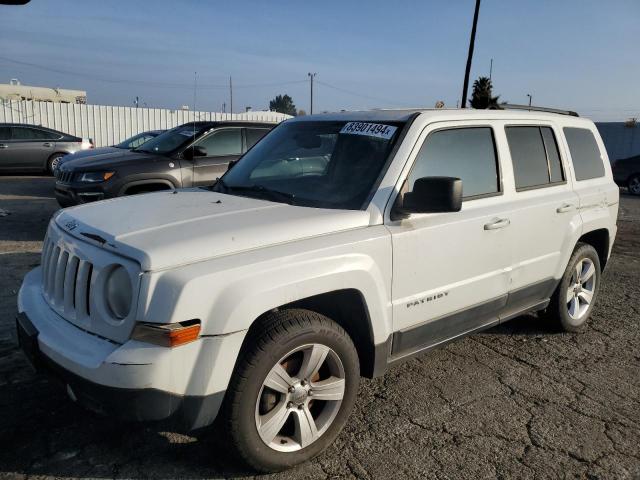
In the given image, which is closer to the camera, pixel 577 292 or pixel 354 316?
pixel 354 316

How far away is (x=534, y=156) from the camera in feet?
13.6

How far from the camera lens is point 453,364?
4094 mm

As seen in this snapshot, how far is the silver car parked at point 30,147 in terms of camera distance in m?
15.2

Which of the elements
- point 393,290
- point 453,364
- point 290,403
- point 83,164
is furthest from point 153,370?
point 83,164

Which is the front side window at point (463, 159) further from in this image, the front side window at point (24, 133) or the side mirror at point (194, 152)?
the front side window at point (24, 133)

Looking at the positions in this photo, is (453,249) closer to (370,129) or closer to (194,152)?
(370,129)

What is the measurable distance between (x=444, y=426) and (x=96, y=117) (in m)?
23.2

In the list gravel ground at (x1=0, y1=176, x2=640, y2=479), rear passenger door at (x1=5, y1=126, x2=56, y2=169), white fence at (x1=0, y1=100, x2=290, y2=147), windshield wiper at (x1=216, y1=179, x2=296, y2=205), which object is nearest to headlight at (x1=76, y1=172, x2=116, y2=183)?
gravel ground at (x1=0, y1=176, x2=640, y2=479)

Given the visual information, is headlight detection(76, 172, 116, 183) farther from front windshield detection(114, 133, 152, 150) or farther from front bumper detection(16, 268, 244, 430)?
front bumper detection(16, 268, 244, 430)

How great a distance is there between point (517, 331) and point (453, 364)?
3.51ft

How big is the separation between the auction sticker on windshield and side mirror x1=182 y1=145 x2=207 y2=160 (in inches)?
181

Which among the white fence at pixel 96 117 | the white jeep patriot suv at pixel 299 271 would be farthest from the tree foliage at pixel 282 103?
the white jeep patriot suv at pixel 299 271

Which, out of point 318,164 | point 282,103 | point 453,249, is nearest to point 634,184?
point 453,249

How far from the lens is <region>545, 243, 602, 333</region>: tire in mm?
4566
